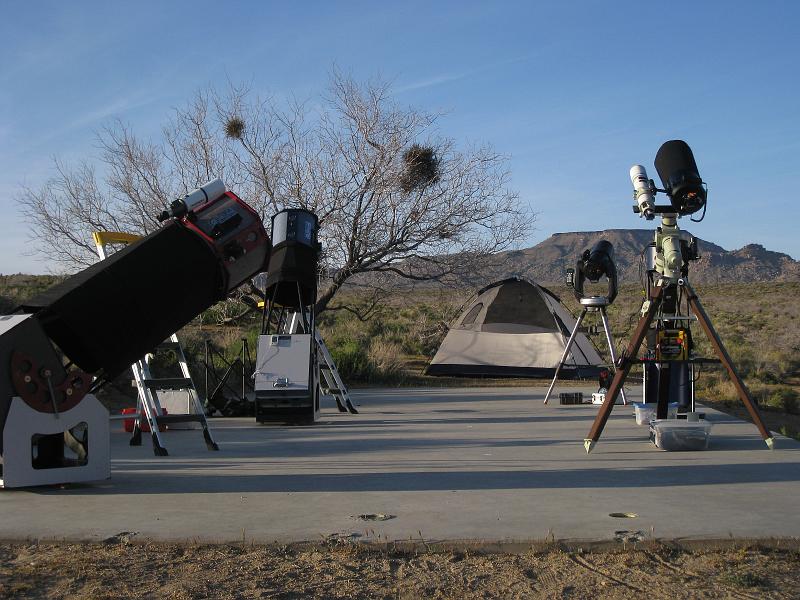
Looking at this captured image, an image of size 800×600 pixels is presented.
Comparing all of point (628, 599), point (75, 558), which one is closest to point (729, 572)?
point (628, 599)

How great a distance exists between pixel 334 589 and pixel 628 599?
1415 mm

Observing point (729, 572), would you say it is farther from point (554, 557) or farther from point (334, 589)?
point (334, 589)

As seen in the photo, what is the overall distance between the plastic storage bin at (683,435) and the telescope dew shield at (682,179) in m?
2.06

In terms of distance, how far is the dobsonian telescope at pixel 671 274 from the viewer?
805 centimetres

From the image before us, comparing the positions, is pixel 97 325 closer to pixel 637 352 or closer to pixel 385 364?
pixel 637 352

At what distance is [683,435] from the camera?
8516 mm

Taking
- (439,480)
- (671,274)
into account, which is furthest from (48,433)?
(671,274)

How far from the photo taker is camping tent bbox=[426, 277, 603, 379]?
18359 millimetres

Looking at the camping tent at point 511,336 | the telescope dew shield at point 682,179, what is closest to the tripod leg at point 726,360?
the telescope dew shield at point 682,179

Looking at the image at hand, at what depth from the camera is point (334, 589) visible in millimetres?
4277

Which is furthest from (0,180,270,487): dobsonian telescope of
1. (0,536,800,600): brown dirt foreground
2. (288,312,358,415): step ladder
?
(288,312,358,415): step ladder

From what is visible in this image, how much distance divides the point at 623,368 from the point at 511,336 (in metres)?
10.8

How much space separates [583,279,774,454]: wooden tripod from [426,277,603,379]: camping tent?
980cm

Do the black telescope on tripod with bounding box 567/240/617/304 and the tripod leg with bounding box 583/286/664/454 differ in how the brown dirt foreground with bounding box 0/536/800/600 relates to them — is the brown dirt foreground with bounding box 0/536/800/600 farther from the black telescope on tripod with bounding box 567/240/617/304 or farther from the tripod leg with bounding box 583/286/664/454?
the black telescope on tripod with bounding box 567/240/617/304
